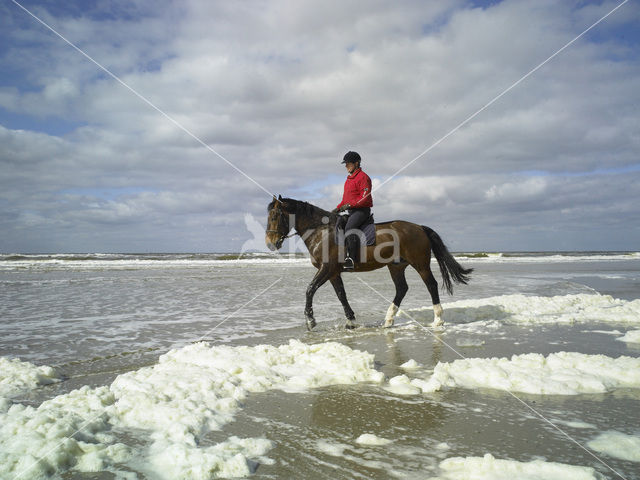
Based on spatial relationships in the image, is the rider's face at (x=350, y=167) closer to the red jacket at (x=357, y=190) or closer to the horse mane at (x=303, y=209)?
the red jacket at (x=357, y=190)

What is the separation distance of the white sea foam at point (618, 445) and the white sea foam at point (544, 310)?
528 centimetres

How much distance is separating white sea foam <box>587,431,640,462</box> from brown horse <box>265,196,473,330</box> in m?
5.40

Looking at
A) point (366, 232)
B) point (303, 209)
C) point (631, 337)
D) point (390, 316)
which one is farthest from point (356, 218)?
point (631, 337)

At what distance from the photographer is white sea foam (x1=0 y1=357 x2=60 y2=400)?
4.14 metres

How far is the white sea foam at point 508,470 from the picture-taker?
2.38m

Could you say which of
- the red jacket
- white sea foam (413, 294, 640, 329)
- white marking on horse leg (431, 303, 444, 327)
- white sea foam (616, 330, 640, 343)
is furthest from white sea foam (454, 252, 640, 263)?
white sea foam (616, 330, 640, 343)

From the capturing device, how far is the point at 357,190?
28.6ft

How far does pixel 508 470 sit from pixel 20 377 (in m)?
5.13

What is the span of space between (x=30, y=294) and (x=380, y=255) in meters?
12.6

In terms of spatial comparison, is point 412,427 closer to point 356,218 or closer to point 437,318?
point 437,318

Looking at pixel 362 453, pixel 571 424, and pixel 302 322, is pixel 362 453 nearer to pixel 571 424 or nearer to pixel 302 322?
pixel 571 424

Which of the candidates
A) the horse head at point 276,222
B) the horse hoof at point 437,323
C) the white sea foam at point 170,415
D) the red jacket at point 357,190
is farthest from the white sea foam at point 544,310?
the white sea foam at point 170,415

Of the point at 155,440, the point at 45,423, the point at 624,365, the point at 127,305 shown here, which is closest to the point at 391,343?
the point at 624,365

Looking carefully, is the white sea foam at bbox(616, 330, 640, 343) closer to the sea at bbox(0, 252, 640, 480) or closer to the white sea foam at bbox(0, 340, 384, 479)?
the sea at bbox(0, 252, 640, 480)
